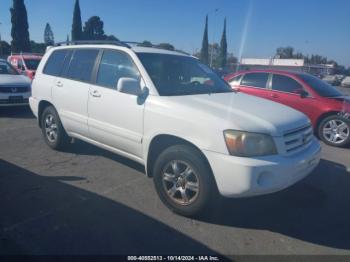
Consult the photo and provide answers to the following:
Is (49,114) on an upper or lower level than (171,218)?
upper

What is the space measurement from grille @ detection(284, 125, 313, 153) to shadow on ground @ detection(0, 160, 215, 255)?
1360mm

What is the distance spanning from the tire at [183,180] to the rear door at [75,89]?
5.50 feet

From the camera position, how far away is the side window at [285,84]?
24.8 feet

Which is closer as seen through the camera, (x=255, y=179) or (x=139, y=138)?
(x=255, y=179)

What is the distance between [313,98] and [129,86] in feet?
16.9

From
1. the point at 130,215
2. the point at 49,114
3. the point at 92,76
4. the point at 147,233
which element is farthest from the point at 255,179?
the point at 49,114

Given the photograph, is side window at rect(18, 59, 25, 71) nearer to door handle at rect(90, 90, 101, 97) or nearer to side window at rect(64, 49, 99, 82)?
side window at rect(64, 49, 99, 82)

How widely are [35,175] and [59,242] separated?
6.00ft

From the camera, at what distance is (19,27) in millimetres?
36219

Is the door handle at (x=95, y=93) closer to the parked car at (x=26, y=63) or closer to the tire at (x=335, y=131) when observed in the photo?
the tire at (x=335, y=131)

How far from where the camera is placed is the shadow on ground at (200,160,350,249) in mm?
3232

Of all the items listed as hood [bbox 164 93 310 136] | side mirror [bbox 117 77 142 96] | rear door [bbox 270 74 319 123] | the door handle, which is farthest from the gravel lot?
rear door [bbox 270 74 319 123]

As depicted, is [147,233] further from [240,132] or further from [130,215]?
[240,132]

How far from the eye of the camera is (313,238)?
3145 millimetres
